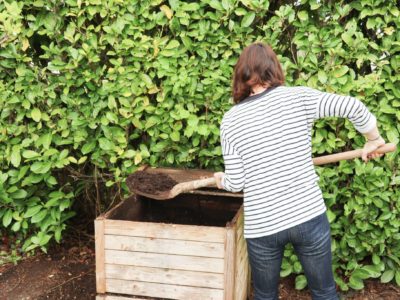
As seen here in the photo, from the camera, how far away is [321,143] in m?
2.85

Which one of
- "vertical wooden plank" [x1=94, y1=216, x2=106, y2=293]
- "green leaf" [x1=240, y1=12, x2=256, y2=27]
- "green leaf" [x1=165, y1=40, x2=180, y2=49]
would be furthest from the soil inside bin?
"green leaf" [x1=240, y1=12, x2=256, y2=27]

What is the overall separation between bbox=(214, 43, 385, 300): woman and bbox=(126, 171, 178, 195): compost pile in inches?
22.2

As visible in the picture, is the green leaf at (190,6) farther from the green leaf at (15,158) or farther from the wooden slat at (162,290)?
the wooden slat at (162,290)

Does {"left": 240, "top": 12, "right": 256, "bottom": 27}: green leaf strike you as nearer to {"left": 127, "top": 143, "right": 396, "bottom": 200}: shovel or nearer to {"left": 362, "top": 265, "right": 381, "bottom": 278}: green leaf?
{"left": 127, "top": 143, "right": 396, "bottom": 200}: shovel

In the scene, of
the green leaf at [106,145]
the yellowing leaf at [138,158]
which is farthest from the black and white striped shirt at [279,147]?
the green leaf at [106,145]

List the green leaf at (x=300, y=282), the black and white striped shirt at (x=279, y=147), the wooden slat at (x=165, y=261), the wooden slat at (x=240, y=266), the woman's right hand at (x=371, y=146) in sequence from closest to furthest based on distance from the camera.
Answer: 1. the black and white striped shirt at (x=279, y=147)
2. the woman's right hand at (x=371, y=146)
3. the wooden slat at (x=165, y=261)
4. the wooden slat at (x=240, y=266)
5. the green leaf at (x=300, y=282)

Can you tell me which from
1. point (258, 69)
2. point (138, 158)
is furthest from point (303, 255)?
point (138, 158)

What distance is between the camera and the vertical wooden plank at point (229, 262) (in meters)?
2.30

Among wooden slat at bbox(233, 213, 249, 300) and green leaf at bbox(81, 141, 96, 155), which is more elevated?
green leaf at bbox(81, 141, 96, 155)

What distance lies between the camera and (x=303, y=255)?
215cm

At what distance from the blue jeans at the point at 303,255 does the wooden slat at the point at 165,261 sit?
24cm

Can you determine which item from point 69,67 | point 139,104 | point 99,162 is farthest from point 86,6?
point 99,162

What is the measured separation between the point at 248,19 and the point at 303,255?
143 cm

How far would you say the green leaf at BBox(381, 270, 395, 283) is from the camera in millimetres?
3004
